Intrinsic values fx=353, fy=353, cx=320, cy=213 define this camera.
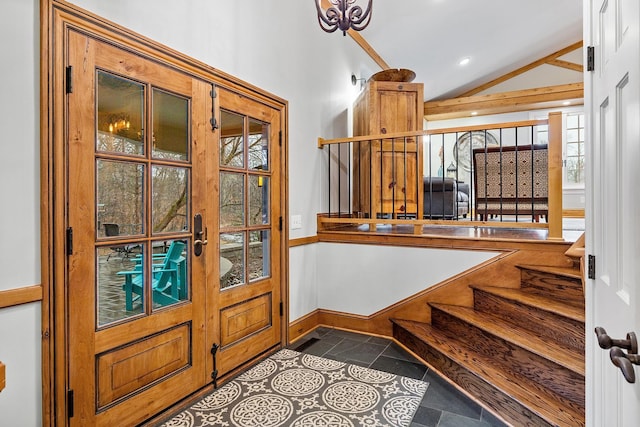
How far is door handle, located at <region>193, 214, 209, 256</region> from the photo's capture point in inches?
90.0

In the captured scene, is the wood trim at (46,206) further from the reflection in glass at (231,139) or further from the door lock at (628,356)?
the door lock at (628,356)

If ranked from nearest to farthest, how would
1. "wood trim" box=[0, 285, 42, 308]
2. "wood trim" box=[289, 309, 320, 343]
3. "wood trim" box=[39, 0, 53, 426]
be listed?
"wood trim" box=[0, 285, 42, 308]
"wood trim" box=[39, 0, 53, 426]
"wood trim" box=[289, 309, 320, 343]

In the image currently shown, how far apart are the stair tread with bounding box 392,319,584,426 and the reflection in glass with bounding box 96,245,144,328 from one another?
6.76 feet

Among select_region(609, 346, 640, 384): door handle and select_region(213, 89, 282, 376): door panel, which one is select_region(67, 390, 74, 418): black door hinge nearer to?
select_region(213, 89, 282, 376): door panel

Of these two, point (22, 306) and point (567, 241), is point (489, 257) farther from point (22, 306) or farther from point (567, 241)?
point (22, 306)

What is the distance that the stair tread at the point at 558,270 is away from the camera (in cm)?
241

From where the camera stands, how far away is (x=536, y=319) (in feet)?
7.72

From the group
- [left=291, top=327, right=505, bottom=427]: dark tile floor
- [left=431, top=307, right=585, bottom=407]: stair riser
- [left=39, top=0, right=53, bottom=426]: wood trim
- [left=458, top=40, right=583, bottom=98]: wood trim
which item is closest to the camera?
[left=39, top=0, right=53, bottom=426]: wood trim

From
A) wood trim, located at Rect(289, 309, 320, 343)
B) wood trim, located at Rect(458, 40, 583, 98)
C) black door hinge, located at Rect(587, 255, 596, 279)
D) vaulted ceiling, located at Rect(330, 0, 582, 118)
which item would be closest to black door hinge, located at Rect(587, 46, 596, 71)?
black door hinge, located at Rect(587, 255, 596, 279)

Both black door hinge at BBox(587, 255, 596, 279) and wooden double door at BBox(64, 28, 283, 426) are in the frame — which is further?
wooden double door at BBox(64, 28, 283, 426)

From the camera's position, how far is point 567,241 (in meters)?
2.68

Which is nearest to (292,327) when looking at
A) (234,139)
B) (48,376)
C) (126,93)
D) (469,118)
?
(234,139)

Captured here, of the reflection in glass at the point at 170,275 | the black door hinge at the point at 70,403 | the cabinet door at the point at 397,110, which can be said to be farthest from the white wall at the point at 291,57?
the black door hinge at the point at 70,403

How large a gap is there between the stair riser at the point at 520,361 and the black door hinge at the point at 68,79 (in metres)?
2.83
